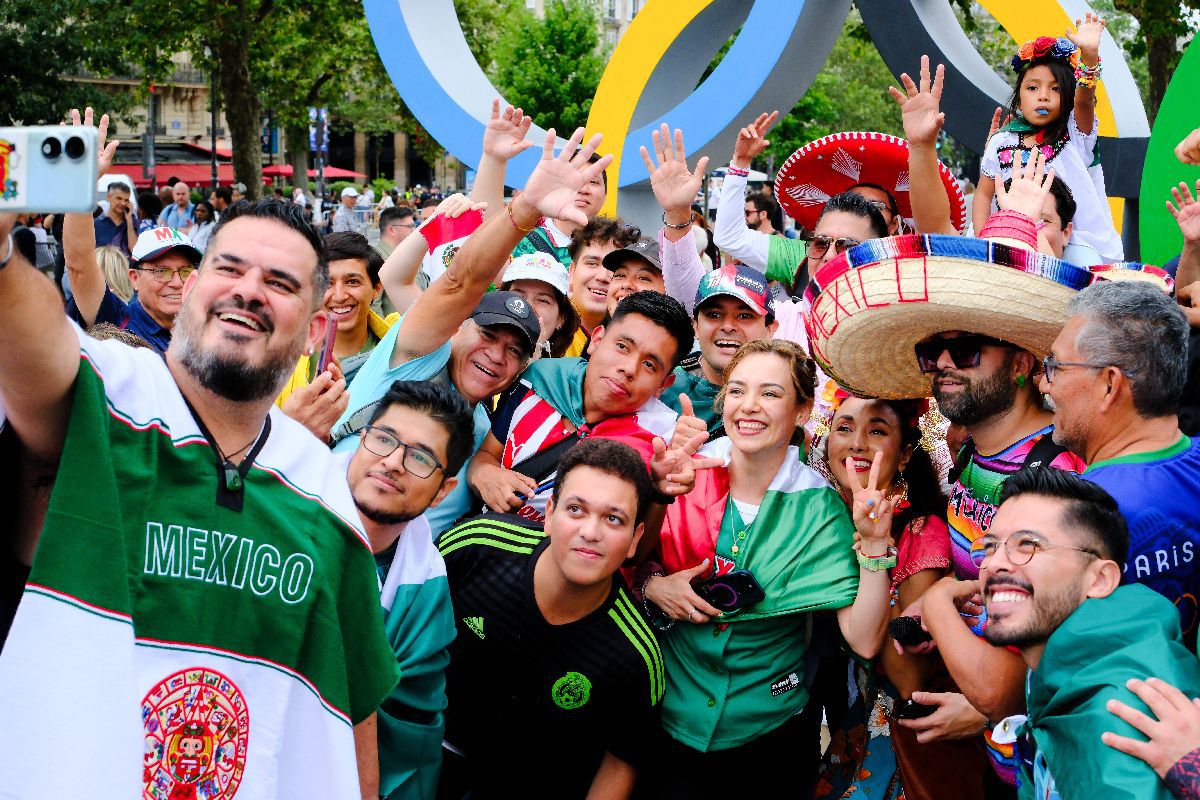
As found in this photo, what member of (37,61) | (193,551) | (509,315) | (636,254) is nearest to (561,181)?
(509,315)

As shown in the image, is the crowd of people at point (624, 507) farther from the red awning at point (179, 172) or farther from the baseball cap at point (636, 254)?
the red awning at point (179, 172)

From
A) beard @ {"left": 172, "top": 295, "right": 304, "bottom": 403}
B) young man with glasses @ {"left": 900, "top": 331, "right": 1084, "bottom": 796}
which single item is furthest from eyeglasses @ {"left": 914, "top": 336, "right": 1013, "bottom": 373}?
beard @ {"left": 172, "top": 295, "right": 304, "bottom": 403}

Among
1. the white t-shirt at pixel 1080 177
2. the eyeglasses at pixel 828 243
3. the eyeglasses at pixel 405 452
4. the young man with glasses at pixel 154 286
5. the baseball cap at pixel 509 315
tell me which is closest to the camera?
the eyeglasses at pixel 405 452

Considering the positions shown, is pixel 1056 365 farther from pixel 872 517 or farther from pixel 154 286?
pixel 154 286

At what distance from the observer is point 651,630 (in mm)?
3416

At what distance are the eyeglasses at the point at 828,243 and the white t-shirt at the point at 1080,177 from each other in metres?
0.93

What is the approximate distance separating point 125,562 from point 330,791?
0.67 meters

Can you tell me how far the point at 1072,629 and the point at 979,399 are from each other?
1.02m

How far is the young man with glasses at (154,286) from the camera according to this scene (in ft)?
18.0

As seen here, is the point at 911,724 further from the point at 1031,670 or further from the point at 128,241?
the point at 128,241

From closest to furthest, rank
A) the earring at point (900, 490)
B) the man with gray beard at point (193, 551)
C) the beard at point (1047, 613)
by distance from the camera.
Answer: the man with gray beard at point (193, 551) < the beard at point (1047, 613) < the earring at point (900, 490)

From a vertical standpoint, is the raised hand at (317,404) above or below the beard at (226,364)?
below

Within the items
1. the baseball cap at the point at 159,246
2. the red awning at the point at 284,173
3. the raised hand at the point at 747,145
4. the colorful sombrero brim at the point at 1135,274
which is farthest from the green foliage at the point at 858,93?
the colorful sombrero brim at the point at 1135,274

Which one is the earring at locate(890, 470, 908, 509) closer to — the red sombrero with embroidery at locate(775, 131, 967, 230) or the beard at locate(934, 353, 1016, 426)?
the beard at locate(934, 353, 1016, 426)
